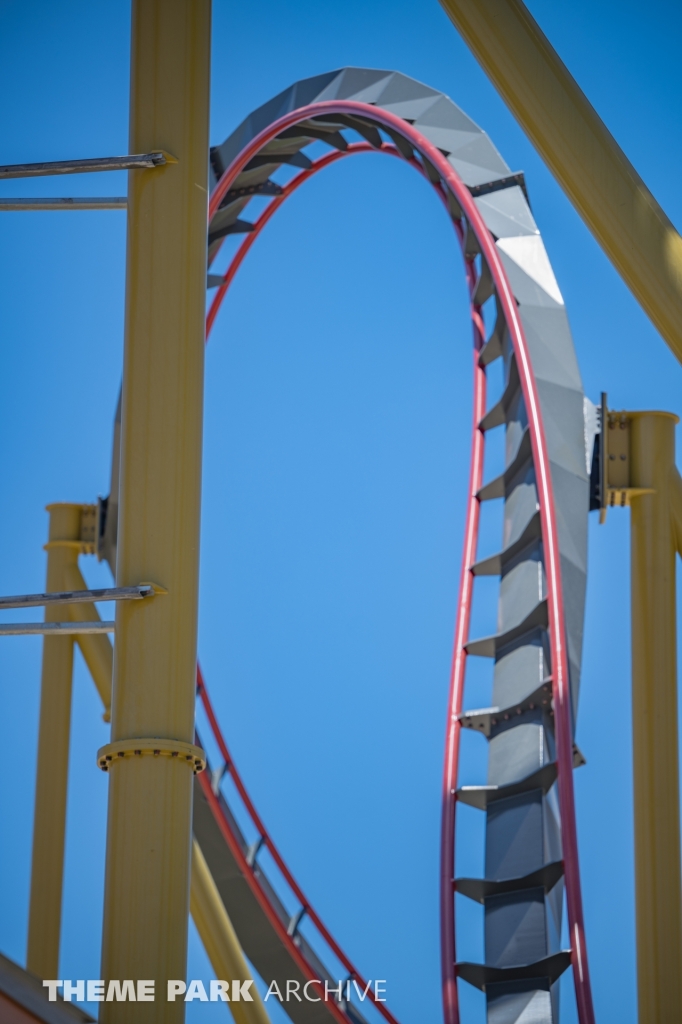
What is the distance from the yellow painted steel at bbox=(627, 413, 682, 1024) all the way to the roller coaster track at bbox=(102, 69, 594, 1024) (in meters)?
0.27

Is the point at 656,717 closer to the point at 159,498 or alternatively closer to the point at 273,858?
the point at 159,498

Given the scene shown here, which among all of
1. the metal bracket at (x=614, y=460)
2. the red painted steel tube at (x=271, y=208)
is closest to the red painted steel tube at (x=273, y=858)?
the red painted steel tube at (x=271, y=208)

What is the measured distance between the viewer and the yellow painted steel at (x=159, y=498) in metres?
3.18

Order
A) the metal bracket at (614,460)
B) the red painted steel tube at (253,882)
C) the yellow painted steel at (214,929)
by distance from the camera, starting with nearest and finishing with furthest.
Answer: the metal bracket at (614,460)
the yellow painted steel at (214,929)
the red painted steel tube at (253,882)

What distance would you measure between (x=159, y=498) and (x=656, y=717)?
3.03 meters

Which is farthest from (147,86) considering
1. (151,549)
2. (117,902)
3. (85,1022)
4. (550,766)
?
(550,766)

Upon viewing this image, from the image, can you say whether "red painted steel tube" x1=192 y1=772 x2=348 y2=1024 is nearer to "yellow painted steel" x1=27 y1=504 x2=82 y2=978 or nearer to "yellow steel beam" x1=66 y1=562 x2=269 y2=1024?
"yellow steel beam" x1=66 y1=562 x2=269 y2=1024

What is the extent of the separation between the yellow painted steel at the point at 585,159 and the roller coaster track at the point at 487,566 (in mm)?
2415

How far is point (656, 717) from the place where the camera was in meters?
5.73

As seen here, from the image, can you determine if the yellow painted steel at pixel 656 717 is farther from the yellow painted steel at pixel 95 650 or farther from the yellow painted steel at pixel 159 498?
the yellow painted steel at pixel 95 650

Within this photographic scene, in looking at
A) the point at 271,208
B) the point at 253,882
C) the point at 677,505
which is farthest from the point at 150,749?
the point at 271,208

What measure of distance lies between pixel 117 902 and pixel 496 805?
3.63 metres

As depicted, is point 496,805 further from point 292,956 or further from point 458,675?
point 292,956

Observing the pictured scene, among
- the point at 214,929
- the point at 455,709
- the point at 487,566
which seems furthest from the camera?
the point at 214,929
